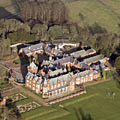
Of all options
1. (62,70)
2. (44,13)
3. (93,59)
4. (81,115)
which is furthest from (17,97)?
(44,13)

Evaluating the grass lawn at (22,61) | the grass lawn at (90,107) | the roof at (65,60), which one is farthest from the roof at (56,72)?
the grass lawn at (22,61)

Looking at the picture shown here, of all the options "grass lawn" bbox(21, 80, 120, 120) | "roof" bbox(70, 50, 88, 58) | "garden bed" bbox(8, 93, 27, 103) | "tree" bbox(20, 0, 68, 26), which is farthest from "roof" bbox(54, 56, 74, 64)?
"tree" bbox(20, 0, 68, 26)

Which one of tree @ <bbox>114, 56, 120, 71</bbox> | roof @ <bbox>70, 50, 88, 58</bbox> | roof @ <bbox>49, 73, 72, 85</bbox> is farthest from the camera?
roof @ <bbox>70, 50, 88, 58</bbox>

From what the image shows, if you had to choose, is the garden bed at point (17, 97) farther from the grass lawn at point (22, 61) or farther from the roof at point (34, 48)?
the roof at point (34, 48)

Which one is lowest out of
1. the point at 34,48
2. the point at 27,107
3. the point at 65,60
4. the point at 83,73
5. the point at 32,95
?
the point at 27,107

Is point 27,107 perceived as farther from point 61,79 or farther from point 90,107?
point 90,107

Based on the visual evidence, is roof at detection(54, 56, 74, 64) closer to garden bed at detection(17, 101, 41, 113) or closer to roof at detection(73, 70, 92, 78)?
roof at detection(73, 70, 92, 78)

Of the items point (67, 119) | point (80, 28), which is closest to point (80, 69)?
point (67, 119)
